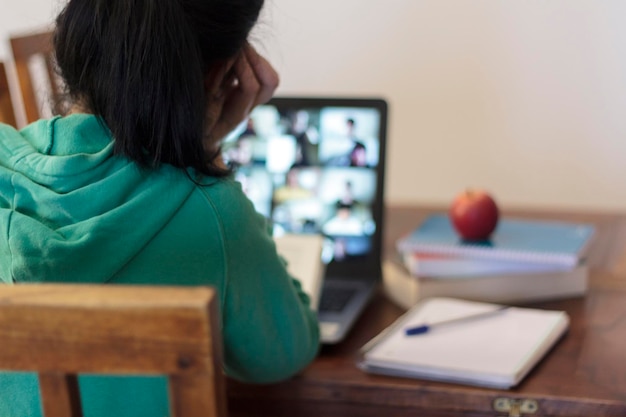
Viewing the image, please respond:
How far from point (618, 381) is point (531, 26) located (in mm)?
997

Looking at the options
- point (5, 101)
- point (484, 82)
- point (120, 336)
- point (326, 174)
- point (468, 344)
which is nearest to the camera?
point (120, 336)

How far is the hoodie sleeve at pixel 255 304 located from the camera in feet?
2.79

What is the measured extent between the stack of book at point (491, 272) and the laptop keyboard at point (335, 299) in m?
0.07

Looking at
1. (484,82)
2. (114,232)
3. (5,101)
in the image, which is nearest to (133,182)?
(114,232)

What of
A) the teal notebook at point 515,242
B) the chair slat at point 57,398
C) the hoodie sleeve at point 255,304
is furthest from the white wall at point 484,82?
the chair slat at point 57,398

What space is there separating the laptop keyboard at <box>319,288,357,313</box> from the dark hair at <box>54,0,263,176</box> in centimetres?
49

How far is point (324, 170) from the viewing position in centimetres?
142

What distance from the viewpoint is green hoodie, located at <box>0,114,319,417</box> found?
821mm

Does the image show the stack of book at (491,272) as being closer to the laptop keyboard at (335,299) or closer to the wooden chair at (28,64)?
the laptop keyboard at (335,299)

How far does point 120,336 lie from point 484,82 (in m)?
Result: 1.52

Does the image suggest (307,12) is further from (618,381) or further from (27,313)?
(27,313)

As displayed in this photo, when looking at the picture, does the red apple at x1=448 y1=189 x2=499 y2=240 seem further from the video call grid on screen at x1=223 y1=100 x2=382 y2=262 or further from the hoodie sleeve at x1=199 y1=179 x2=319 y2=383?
the hoodie sleeve at x1=199 y1=179 x2=319 y2=383

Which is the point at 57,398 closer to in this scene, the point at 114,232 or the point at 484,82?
the point at 114,232

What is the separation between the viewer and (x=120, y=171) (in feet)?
2.74
